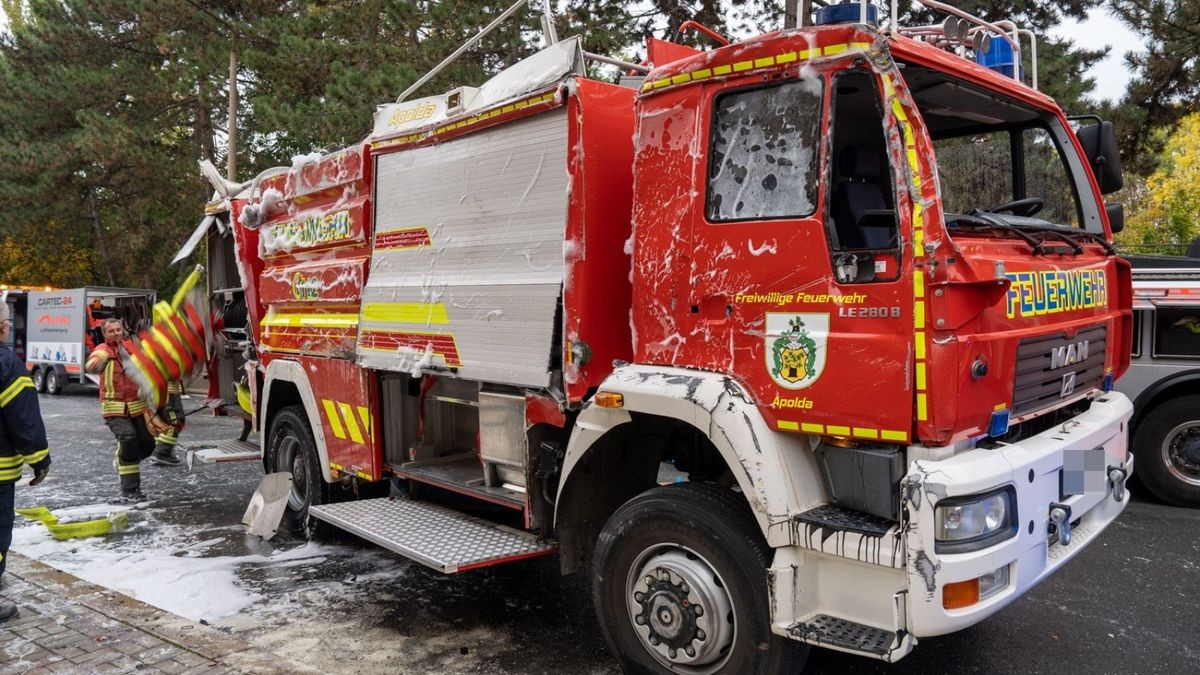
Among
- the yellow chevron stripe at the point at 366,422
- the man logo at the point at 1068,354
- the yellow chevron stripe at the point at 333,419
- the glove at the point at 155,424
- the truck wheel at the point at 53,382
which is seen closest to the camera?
the man logo at the point at 1068,354

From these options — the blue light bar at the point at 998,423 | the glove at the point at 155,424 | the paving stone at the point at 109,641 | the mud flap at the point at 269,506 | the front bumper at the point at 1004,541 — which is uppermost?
the blue light bar at the point at 998,423

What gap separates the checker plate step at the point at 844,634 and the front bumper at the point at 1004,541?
0.38 ft

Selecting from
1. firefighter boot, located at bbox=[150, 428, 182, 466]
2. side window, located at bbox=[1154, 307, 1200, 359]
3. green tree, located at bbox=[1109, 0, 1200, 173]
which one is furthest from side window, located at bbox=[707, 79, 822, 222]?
green tree, located at bbox=[1109, 0, 1200, 173]

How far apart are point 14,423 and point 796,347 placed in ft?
14.3

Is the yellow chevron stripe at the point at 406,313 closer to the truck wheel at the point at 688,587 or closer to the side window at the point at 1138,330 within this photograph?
the truck wheel at the point at 688,587

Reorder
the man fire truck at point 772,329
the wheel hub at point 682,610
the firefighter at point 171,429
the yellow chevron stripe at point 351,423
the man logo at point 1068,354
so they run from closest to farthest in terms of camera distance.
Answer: the man fire truck at point 772,329
the wheel hub at point 682,610
the man logo at point 1068,354
the yellow chevron stripe at point 351,423
the firefighter at point 171,429

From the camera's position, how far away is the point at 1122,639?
13.5 ft

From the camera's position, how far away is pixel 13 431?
4.77m

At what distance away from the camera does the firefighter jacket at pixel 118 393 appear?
784 centimetres

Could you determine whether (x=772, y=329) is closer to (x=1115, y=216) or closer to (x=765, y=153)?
(x=765, y=153)

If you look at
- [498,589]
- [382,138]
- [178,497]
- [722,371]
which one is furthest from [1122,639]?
[178,497]

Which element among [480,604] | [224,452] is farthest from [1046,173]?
[224,452]

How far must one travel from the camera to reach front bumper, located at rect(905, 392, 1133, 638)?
2.71 metres

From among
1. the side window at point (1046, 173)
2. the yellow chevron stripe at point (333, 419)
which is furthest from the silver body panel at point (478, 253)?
the side window at point (1046, 173)
